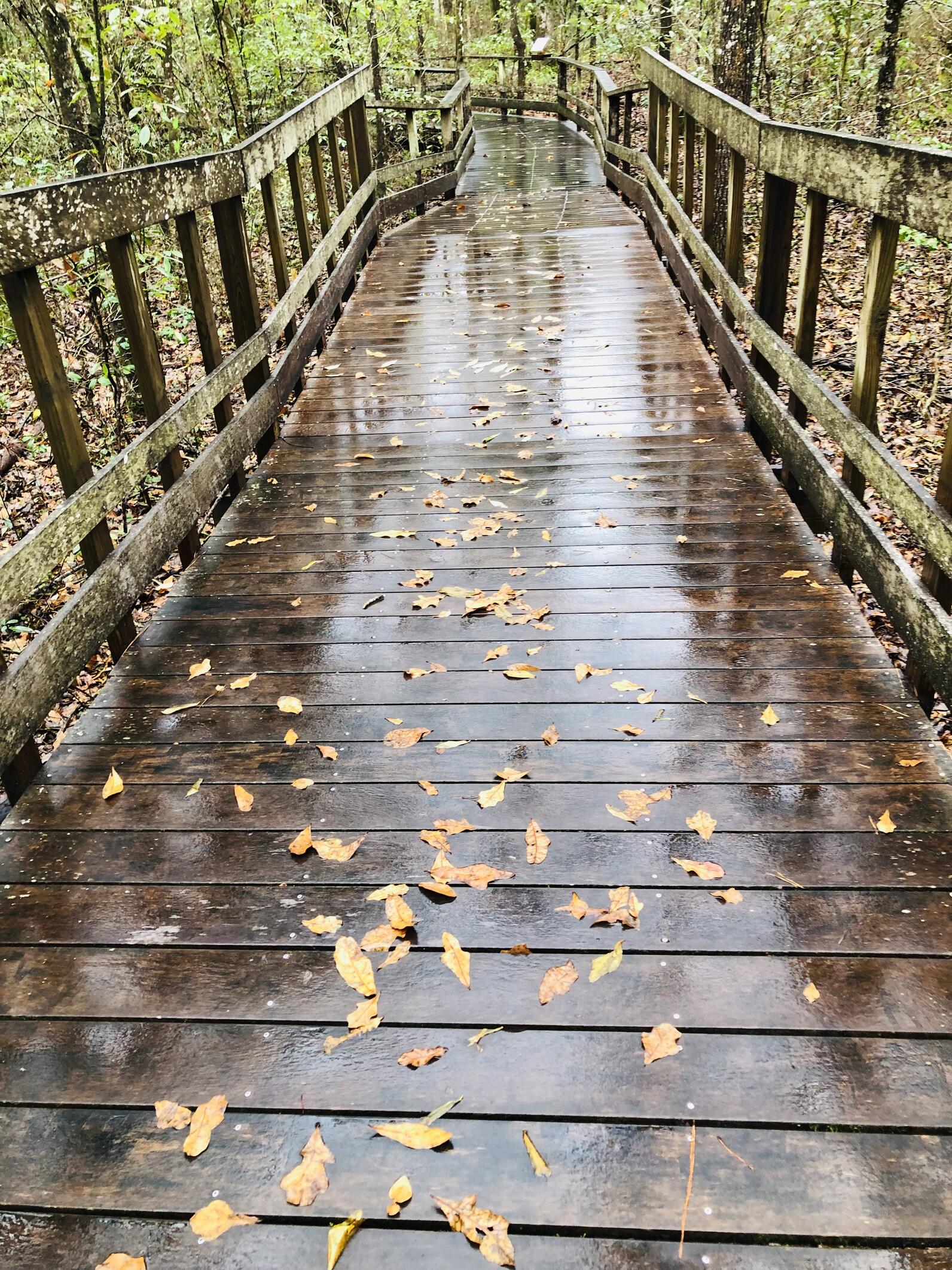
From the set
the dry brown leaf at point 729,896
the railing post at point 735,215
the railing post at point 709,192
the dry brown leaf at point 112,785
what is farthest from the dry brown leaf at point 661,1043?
the railing post at point 709,192

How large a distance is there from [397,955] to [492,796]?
0.60 metres

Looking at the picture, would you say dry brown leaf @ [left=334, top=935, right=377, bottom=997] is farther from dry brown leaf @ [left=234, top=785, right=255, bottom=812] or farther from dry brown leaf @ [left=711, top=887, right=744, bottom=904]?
dry brown leaf @ [left=711, top=887, right=744, bottom=904]

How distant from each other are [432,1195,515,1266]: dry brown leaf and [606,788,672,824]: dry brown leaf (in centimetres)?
107

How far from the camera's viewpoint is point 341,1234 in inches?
61.2

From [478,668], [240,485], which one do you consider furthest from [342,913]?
[240,485]

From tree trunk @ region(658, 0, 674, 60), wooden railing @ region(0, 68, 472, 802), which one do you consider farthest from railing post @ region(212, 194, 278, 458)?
tree trunk @ region(658, 0, 674, 60)

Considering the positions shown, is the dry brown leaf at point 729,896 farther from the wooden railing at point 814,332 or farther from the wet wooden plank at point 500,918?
the wooden railing at point 814,332

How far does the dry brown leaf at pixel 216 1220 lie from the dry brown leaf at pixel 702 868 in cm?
122

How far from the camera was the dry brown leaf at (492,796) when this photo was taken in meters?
2.54

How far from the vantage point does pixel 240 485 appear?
16.1 feet

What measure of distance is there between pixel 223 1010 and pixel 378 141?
17.0 m

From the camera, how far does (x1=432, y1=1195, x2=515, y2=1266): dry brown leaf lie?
1.53 meters

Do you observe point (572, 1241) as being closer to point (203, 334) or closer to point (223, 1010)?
point (223, 1010)

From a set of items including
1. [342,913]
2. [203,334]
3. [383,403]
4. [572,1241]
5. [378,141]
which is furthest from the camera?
[378,141]
